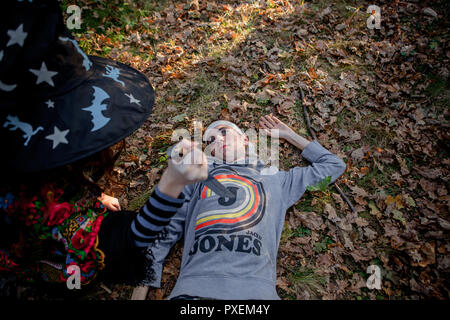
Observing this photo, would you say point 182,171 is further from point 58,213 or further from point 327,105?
point 327,105

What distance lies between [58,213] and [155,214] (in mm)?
889

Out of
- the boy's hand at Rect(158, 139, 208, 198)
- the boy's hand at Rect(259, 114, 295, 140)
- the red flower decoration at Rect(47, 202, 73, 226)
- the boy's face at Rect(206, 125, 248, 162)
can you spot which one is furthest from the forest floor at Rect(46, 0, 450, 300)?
the boy's hand at Rect(158, 139, 208, 198)

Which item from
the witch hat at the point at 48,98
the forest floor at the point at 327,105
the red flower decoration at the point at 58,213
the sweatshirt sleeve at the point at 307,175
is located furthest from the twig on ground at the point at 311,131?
the red flower decoration at the point at 58,213

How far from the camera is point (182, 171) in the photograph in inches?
70.9

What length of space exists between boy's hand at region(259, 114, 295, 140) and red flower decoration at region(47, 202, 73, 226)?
335 centimetres

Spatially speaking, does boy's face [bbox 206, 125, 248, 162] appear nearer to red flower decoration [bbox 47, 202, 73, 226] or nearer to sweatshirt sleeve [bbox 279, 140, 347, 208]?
sweatshirt sleeve [bbox 279, 140, 347, 208]

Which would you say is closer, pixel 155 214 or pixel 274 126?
pixel 155 214

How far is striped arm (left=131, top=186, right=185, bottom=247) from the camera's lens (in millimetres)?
1869

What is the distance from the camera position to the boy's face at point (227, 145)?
3.67m

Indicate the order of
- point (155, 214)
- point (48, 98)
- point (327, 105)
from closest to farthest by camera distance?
point (48, 98) → point (155, 214) → point (327, 105)

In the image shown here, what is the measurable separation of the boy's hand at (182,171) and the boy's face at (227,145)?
69.9 inches

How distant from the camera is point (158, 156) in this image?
4426 mm

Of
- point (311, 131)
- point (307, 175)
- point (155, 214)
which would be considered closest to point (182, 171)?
point (155, 214)

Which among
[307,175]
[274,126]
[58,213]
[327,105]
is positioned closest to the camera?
[58,213]
